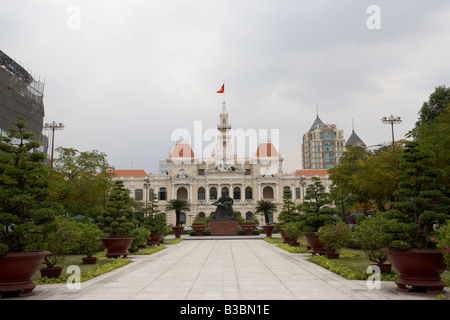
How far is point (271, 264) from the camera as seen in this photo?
46.1ft

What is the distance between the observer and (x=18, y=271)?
829cm

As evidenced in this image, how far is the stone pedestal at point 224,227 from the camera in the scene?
37.5 metres

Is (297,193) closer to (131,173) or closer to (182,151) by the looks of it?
(182,151)

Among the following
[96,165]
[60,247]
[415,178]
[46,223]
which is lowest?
[60,247]

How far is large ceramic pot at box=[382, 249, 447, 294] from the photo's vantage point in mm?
7988

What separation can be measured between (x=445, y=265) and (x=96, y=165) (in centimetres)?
2658

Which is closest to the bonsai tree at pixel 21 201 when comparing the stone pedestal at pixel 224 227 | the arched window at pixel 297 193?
the stone pedestal at pixel 224 227

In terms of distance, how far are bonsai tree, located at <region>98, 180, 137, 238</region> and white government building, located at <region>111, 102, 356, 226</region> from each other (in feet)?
176

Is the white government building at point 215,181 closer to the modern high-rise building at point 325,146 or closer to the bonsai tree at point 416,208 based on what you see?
the modern high-rise building at point 325,146

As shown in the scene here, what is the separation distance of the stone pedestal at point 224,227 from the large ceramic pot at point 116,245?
2157 centimetres

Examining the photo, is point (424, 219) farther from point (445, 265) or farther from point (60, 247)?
point (60, 247)

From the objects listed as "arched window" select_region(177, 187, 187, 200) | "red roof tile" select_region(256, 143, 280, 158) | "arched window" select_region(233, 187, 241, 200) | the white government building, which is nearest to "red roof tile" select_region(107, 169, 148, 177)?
the white government building
